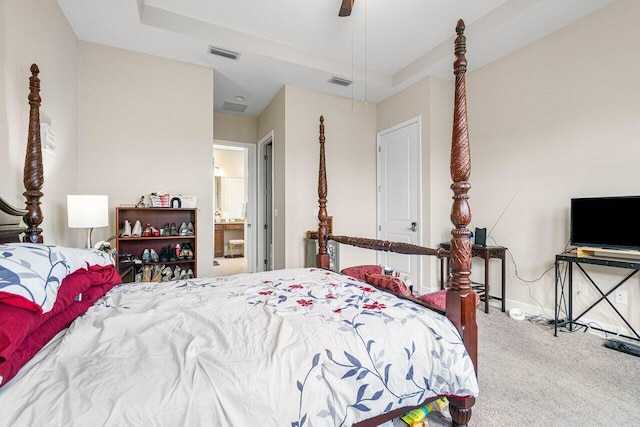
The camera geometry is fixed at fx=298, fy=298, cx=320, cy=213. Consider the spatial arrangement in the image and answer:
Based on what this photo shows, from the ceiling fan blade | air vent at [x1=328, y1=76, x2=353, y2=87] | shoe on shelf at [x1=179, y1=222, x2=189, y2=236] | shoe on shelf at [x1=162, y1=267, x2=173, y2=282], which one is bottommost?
shoe on shelf at [x1=162, y1=267, x2=173, y2=282]

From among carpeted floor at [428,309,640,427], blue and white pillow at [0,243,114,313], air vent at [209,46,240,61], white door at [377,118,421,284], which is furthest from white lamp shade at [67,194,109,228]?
white door at [377,118,421,284]

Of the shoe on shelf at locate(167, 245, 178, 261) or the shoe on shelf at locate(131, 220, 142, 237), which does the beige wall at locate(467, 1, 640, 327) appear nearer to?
the shoe on shelf at locate(167, 245, 178, 261)

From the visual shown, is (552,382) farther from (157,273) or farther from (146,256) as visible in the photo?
(146,256)

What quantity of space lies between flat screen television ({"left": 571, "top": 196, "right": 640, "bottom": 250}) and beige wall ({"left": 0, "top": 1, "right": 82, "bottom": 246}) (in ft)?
14.1

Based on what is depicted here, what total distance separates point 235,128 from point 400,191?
3.04m

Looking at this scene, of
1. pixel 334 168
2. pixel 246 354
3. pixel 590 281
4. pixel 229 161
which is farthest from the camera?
pixel 229 161

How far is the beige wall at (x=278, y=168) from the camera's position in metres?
4.16

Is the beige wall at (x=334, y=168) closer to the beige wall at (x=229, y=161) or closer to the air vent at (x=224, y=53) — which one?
the air vent at (x=224, y=53)

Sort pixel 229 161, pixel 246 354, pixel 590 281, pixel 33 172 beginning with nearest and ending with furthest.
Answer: pixel 246 354 → pixel 33 172 → pixel 590 281 → pixel 229 161

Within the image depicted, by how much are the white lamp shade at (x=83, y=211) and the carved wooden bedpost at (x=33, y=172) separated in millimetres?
525

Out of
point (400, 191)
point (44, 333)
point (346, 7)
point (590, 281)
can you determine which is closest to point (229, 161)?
A: point (400, 191)

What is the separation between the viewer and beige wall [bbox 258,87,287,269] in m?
4.16

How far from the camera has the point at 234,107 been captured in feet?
15.9

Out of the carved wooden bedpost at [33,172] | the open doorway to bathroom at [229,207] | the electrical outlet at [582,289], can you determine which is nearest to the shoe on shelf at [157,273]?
the carved wooden bedpost at [33,172]
